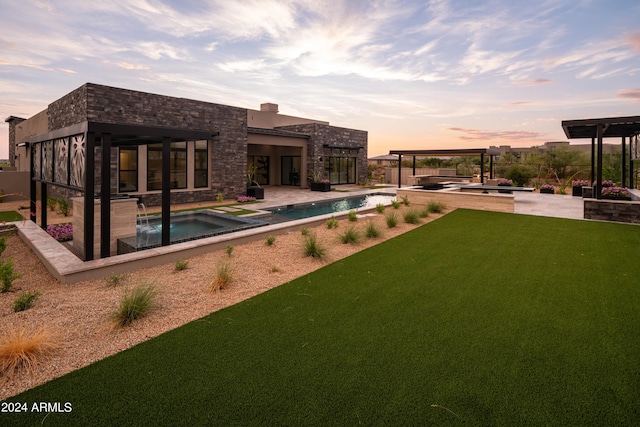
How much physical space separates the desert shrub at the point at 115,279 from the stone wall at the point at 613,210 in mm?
13010

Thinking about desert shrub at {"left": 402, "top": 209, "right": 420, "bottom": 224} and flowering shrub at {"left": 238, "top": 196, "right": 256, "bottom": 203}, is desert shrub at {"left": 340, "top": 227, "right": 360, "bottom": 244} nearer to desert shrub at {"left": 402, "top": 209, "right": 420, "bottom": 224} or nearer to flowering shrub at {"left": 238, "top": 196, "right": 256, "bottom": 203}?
desert shrub at {"left": 402, "top": 209, "right": 420, "bottom": 224}

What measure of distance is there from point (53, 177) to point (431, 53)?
14.9m

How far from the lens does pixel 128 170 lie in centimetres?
1357

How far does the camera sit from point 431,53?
1569 cm

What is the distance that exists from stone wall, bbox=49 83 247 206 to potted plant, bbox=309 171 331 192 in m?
6.07

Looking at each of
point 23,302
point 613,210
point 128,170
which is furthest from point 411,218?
point 128,170

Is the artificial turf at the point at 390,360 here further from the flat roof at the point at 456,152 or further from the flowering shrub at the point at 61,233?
the flat roof at the point at 456,152

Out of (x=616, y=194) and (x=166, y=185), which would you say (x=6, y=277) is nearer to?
(x=166, y=185)

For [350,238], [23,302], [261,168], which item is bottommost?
[23,302]

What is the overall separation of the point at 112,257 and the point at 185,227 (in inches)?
154

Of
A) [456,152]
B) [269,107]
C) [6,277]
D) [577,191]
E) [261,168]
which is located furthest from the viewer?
[269,107]

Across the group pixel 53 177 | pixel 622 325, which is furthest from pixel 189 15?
pixel 622 325

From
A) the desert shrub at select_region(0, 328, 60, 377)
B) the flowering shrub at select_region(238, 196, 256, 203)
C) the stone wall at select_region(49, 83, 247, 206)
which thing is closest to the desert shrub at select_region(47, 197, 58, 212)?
the stone wall at select_region(49, 83, 247, 206)

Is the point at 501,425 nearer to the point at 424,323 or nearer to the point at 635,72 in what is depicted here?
the point at 424,323
